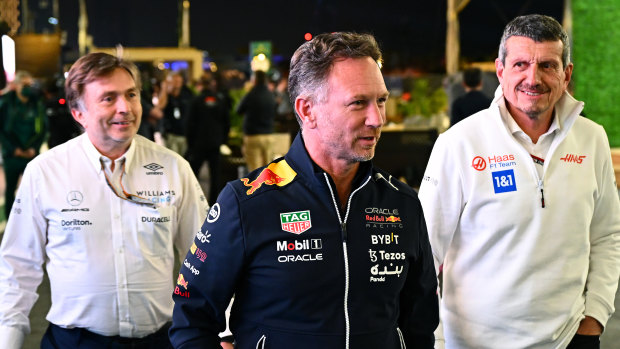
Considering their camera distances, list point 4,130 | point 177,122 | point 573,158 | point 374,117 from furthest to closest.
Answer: point 177,122 → point 4,130 → point 573,158 → point 374,117

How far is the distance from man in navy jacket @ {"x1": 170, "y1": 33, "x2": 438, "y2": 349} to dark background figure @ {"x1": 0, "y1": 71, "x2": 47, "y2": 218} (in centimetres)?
700

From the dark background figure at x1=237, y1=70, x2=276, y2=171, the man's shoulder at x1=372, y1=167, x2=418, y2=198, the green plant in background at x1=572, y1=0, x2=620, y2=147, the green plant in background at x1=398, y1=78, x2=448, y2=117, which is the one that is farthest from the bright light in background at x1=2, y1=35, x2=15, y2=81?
the man's shoulder at x1=372, y1=167, x2=418, y2=198

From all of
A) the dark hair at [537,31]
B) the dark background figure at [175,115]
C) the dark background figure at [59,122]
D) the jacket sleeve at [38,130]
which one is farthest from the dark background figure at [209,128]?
the dark hair at [537,31]

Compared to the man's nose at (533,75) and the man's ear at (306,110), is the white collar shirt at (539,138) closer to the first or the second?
the man's nose at (533,75)

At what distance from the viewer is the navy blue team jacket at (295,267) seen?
189 cm

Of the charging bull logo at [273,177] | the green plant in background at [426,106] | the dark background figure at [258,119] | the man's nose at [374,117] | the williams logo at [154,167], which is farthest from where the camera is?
the green plant in background at [426,106]

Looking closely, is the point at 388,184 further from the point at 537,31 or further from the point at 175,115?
the point at 175,115

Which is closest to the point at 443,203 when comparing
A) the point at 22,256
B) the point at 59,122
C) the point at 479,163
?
the point at 479,163

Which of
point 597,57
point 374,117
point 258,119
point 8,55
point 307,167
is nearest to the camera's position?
point 374,117

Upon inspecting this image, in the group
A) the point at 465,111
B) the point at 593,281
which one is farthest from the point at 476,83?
the point at 593,281

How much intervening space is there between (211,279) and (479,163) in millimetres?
1135

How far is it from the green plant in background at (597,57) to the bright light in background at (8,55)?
766cm

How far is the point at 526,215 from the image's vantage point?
2582mm

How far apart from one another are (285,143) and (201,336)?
1010 centimetres
